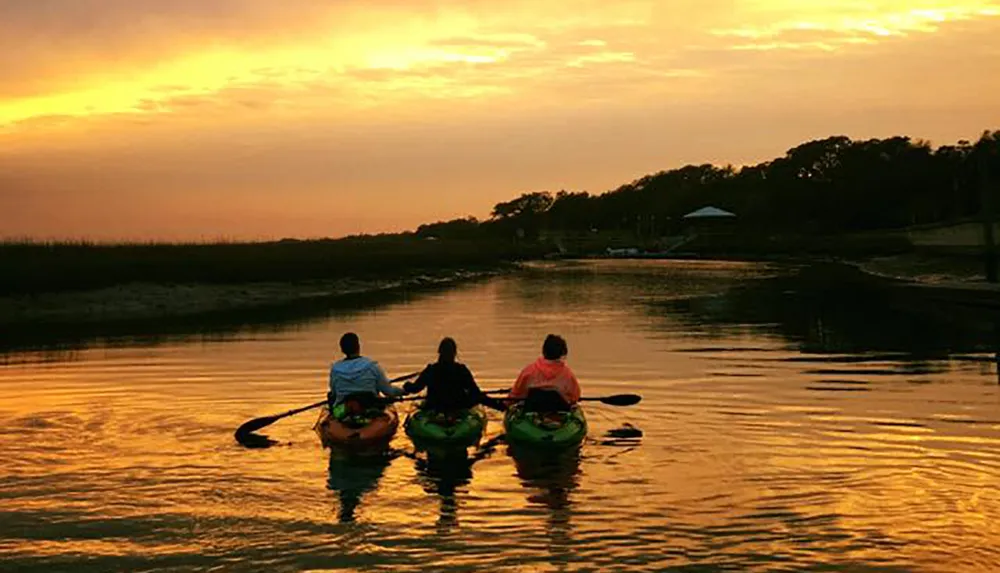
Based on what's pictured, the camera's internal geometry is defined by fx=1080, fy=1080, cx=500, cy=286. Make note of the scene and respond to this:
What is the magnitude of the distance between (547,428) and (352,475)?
3.06 m

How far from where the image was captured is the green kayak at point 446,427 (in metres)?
15.9

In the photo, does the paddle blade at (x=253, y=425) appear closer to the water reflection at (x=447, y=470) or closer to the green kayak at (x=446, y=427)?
the green kayak at (x=446, y=427)

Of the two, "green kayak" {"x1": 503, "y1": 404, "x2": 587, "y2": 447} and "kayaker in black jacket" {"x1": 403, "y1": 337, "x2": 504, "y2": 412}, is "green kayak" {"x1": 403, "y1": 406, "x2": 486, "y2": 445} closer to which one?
"kayaker in black jacket" {"x1": 403, "y1": 337, "x2": 504, "y2": 412}

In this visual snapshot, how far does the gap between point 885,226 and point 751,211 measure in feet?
82.7

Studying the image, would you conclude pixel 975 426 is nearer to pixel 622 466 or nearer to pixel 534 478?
pixel 622 466

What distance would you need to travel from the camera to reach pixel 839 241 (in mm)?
110750

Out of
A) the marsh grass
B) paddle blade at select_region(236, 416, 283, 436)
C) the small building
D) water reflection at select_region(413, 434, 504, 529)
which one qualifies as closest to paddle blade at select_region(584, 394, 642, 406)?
water reflection at select_region(413, 434, 504, 529)

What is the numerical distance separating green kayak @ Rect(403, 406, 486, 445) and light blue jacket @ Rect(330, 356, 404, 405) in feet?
2.72

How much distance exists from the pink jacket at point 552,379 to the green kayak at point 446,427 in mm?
983

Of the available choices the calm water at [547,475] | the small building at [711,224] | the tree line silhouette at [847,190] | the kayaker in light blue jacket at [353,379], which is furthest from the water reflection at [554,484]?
the small building at [711,224]

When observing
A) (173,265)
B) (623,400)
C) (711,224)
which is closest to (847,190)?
(711,224)

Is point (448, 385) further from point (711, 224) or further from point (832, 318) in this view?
point (711, 224)

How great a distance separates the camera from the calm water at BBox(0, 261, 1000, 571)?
33.6 feet

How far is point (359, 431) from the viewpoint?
51.7 ft
